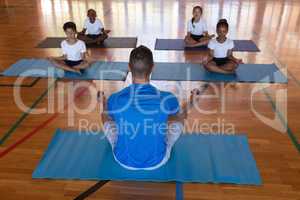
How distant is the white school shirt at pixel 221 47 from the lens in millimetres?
3654

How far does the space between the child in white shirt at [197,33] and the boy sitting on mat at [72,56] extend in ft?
5.45

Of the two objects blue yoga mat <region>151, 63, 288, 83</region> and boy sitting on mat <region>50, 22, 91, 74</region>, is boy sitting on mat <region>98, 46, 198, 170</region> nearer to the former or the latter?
blue yoga mat <region>151, 63, 288, 83</region>

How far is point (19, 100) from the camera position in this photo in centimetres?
312

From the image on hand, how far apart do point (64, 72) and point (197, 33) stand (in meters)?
2.05

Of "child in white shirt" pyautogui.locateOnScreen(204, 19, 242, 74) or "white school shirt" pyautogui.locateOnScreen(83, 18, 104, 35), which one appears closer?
"child in white shirt" pyautogui.locateOnScreen(204, 19, 242, 74)

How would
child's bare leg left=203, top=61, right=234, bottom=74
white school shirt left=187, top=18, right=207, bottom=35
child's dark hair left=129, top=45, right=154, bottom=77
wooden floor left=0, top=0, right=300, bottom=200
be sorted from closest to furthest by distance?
child's dark hair left=129, top=45, right=154, bottom=77
wooden floor left=0, top=0, right=300, bottom=200
child's bare leg left=203, top=61, right=234, bottom=74
white school shirt left=187, top=18, right=207, bottom=35

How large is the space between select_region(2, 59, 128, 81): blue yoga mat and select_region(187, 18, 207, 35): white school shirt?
1.24 meters

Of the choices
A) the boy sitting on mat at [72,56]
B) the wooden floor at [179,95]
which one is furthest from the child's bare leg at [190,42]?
the boy sitting on mat at [72,56]

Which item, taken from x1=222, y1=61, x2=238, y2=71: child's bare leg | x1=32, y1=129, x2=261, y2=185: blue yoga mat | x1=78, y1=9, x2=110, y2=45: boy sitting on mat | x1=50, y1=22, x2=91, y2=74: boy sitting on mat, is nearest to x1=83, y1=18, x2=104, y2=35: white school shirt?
x1=78, y1=9, x2=110, y2=45: boy sitting on mat

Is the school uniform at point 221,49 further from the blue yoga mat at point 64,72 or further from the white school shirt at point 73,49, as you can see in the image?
the white school shirt at point 73,49

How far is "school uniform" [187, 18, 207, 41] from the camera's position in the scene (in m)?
4.53

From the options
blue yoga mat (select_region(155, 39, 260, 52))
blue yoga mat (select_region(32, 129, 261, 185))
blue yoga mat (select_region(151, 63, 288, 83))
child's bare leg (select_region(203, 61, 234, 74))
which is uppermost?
blue yoga mat (select_region(155, 39, 260, 52))

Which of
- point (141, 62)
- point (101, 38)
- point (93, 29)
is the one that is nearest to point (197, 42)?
point (101, 38)

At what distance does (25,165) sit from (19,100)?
3.54 ft
